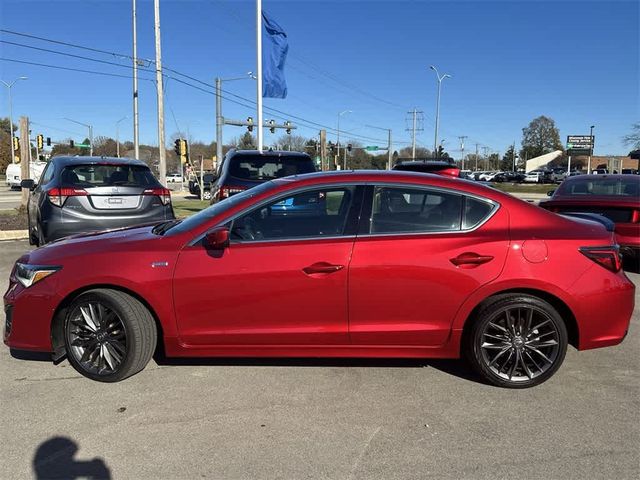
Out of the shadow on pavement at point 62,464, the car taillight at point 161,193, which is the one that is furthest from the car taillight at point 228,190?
the shadow on pavement at point 62,464

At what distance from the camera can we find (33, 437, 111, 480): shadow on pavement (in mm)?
2777

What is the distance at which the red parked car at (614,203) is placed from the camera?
7.64 m

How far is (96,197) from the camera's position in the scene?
7.14 m

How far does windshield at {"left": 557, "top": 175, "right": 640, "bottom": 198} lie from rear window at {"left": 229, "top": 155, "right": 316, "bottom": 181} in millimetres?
4354

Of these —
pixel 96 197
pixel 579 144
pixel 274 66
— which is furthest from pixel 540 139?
pixel 96 197

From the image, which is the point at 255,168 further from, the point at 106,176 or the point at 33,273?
Answer: the point at 33,273

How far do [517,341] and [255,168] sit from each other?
581 cm

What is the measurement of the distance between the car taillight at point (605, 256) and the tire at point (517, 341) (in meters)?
0.48

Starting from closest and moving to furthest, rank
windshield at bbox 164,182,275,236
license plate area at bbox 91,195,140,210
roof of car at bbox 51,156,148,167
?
1. windshield at bbox 164,182,275,236
2. license plate area at bbox 91,195,140,210
3. roof of car at bbox 51,156,148,167

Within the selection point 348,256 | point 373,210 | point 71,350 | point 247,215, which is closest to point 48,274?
point 71,350

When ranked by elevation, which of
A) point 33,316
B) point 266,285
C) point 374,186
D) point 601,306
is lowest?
point 33,316

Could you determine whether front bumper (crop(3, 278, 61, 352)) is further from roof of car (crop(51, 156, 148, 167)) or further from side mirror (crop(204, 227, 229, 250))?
roof of car (crop(51, 156, 148, 167))

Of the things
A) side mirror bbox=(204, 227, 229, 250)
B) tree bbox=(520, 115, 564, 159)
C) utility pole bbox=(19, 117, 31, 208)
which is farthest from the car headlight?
tree bbox=(520, 115, 564, 159)

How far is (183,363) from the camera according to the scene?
169 inches
